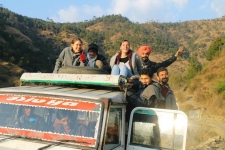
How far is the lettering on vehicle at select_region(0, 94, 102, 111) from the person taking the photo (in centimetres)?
317

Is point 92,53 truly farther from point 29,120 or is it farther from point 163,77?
point 29,120

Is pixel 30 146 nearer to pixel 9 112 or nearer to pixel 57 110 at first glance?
pixel 57 110

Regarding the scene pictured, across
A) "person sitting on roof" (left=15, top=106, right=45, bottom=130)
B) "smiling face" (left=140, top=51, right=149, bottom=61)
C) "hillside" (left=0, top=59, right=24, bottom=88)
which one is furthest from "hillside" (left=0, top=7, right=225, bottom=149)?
"person sitting on roof" (left=15, top=106, right=45, bottom=130)

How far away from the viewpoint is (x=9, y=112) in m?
3.52

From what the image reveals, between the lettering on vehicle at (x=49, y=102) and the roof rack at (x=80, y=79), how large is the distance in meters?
0.56

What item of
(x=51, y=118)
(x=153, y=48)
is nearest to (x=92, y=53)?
(x=51, y=118)

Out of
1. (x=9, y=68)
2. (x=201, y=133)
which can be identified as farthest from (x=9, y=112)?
(x=9, y=68)

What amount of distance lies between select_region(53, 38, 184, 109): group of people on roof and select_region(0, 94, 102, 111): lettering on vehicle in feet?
2.64

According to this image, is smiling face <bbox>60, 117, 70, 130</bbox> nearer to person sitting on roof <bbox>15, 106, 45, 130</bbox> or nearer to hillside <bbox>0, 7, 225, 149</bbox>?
person sitting on roof <bbox>15, 106, 45, 130</bbox>

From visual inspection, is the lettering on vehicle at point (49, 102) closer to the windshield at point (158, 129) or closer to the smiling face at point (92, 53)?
the windshield at point (158, 129)

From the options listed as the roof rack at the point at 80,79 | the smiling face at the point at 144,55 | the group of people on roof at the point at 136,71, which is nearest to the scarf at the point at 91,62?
the group of people on roof at the point at 136,71

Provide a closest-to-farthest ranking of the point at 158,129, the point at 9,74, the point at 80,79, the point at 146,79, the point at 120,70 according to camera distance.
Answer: the point at 158,129, the point at 80,79, the point at 146,79, the point at 120,70, the point at 9,74

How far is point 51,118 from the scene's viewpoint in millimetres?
3232

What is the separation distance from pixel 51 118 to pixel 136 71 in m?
2.16
